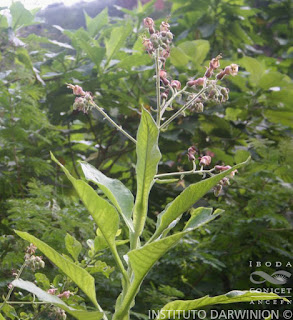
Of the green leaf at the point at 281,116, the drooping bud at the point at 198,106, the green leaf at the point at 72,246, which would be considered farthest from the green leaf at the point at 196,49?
the green leaf at the point at 72,246

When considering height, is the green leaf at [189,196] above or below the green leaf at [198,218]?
above

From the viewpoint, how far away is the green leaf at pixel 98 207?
2.35ft

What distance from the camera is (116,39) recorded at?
6.02 feet

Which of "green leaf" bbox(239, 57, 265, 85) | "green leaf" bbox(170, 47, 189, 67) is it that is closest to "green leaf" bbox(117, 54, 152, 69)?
"green leaf" bbox(170, 47, 189, 67)

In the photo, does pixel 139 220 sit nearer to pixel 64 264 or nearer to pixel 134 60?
pixel 64 264

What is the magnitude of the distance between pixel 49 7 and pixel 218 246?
12.6 feet

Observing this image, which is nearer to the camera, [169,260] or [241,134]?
[169,260]

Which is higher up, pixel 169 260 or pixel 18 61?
pixel 18 61

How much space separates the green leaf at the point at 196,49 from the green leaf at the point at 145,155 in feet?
4.64

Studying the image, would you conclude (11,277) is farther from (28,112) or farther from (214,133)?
(214,133)

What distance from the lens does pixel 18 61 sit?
2.07m

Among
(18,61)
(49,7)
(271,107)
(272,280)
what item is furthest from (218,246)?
(49,7)

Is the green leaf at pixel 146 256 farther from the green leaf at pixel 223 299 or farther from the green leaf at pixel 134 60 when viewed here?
the green leaf at pixel 134 60

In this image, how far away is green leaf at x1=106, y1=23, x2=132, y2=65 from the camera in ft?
5.84
